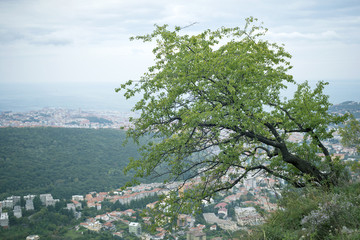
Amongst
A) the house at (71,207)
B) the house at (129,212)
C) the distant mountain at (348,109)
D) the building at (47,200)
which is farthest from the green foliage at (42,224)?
the distant mountain at (348,109)

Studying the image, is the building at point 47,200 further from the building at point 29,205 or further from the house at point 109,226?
the house at point 109,226

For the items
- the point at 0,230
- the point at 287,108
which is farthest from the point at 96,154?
the point at 287,108

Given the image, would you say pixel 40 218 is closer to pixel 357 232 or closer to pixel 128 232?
pixel 128 232

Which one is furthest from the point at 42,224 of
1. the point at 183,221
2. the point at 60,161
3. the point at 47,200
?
the point at 183,221

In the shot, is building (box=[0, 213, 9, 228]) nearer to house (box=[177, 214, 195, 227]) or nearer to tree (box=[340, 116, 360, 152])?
house (box=[177, 214, 195, 227])

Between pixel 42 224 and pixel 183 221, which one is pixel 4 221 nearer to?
pixel 42 224

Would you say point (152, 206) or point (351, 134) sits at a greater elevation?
point (351, 134)
